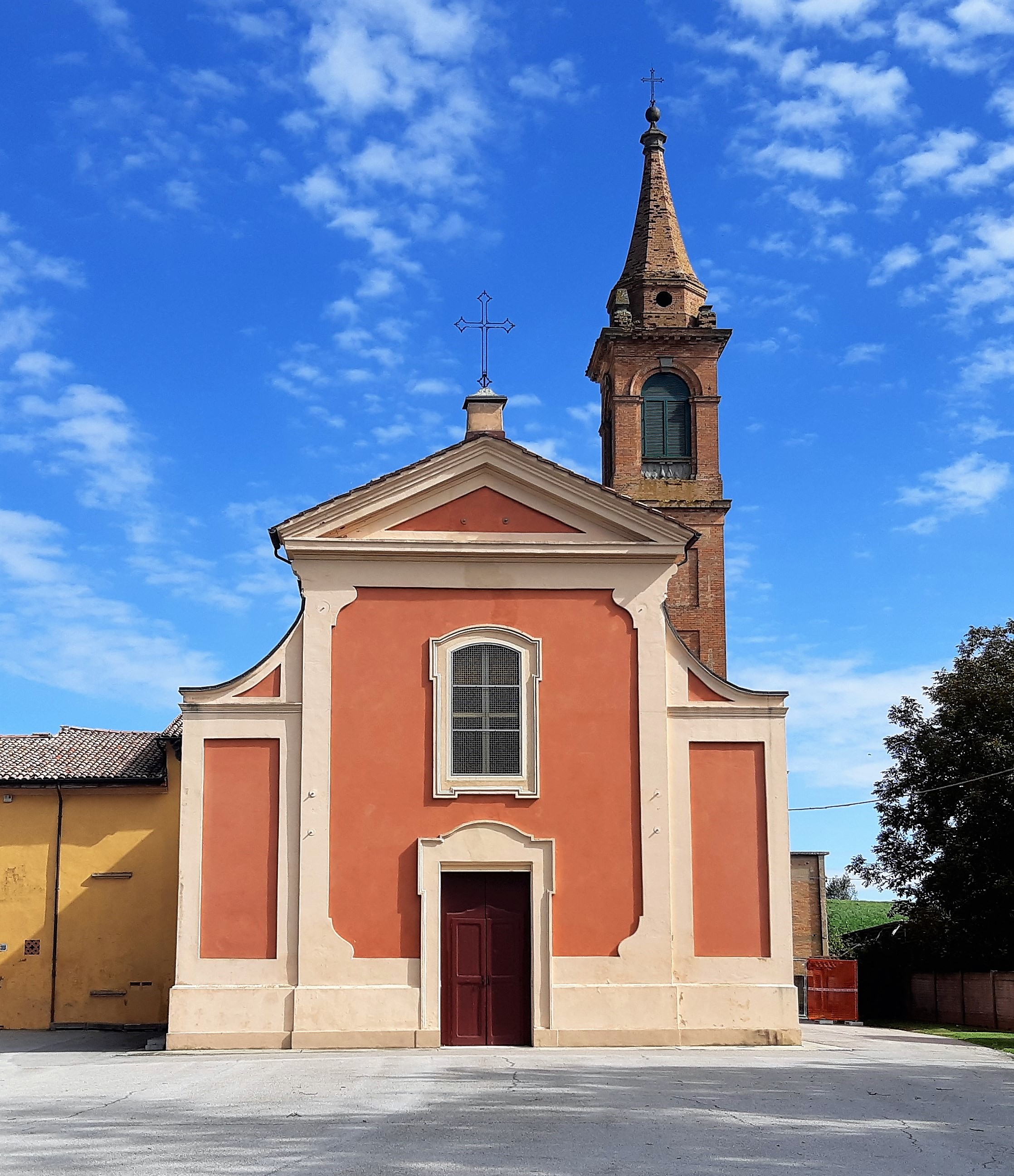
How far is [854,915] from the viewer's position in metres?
59.1

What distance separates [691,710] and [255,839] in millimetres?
6548

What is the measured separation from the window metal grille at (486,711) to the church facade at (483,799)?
36 mm

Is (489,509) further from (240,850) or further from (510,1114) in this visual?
(510,1114)

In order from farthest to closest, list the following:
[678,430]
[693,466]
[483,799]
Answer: [678,430]
[693,466]
[483,799]

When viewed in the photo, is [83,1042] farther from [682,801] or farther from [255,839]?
[682,801]

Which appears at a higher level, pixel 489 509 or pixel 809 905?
pixel 489 509

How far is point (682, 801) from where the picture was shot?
19.6m

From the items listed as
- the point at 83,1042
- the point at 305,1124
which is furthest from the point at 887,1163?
the point at 83,1042

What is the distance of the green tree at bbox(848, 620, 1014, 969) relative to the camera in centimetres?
3086

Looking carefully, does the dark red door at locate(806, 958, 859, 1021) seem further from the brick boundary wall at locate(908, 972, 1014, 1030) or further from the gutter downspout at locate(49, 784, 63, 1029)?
the gutter downspout at locate(49, 784, 63, 1029)

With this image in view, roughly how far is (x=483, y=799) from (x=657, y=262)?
21.1m

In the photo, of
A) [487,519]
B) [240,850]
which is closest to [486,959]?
[240,850]

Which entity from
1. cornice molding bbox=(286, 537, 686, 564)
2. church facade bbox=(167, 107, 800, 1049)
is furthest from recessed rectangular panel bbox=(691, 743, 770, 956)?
cornice molding bbox=(286, 537, 686, 564)

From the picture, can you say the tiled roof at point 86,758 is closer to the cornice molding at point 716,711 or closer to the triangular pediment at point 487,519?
the triangular pediment at point 487,519
